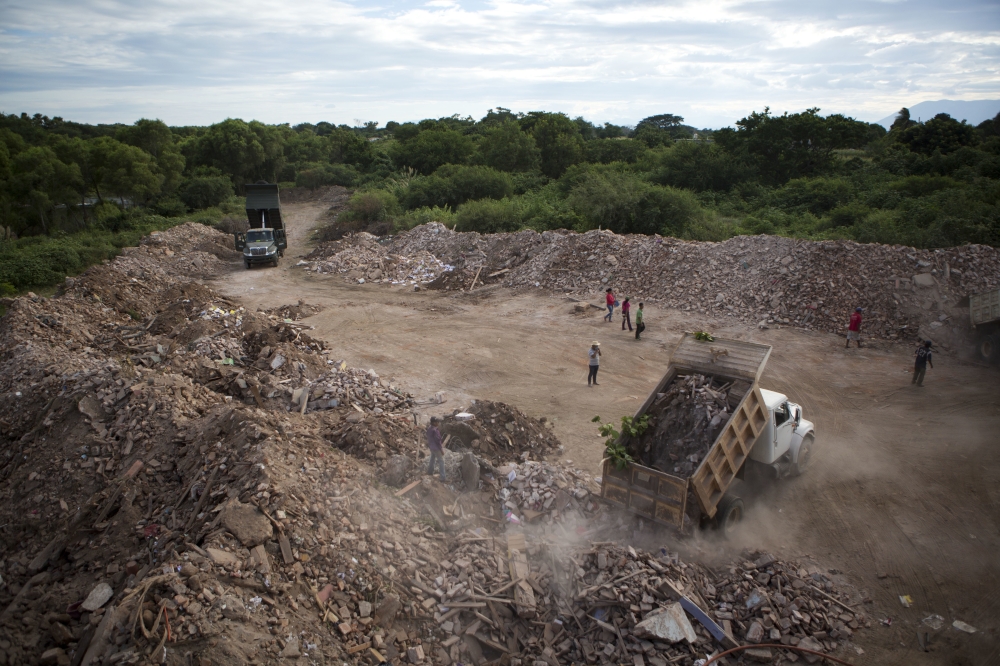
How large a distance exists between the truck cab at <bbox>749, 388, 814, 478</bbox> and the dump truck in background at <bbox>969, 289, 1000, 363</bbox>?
309 inches

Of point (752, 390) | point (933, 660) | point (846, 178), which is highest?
point (846, 178)

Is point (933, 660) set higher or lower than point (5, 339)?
lower

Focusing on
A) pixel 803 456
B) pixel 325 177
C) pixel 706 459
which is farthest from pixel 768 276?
pixel 325 177

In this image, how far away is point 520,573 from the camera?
23.5ft

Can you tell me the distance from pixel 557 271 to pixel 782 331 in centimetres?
Answer: 855

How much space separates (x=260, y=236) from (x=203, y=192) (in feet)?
62.1

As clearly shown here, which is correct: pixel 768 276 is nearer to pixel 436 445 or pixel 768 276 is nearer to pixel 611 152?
pixel 436 445

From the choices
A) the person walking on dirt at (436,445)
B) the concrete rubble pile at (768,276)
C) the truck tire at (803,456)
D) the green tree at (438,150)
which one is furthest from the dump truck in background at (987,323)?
the green tree at (438,150)

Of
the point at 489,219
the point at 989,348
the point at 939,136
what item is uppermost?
the point at 939,136

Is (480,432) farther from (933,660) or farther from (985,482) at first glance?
(985,482)

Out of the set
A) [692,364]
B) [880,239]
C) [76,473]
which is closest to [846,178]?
[880,239]

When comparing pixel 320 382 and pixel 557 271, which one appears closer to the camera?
pixel 320 382

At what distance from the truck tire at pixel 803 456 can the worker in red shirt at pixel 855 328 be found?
257 inches

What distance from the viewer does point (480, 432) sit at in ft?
35.3
